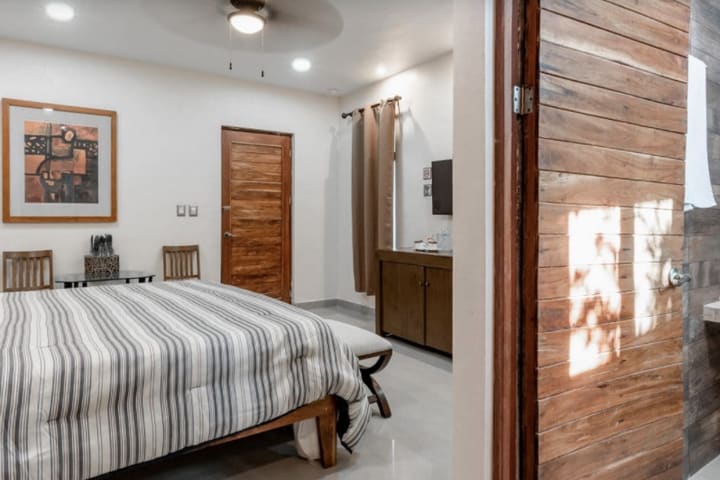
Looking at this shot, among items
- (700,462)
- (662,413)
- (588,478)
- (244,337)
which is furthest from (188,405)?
(700,462)

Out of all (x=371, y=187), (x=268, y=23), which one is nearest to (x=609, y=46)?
(x=268, y=23)

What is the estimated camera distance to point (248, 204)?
5.39 metres

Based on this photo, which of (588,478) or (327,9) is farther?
(327,9)

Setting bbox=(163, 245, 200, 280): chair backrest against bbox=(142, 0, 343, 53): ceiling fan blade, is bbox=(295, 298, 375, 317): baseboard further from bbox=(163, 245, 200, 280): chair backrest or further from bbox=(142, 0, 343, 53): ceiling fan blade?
bbox=(142, 0, 343, 53): ceiling fan blade

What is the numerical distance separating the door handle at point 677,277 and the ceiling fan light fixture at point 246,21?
3.13 m

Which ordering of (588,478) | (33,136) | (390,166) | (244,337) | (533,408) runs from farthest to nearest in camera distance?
(390,166)
(33,136)
(244,337)
(588,478)
(533,408)

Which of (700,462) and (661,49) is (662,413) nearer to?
(700,462)

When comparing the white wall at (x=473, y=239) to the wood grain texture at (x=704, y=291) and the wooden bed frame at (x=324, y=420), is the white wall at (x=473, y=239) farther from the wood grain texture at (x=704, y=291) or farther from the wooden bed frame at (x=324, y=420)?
the wood grain texture at (x=704, y=291)

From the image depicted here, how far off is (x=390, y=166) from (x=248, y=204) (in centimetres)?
173

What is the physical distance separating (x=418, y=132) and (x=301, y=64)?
1374 millimetres

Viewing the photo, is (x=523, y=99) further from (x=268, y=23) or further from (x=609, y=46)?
(x=268, y=23)

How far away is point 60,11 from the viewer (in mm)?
Answer: 3533

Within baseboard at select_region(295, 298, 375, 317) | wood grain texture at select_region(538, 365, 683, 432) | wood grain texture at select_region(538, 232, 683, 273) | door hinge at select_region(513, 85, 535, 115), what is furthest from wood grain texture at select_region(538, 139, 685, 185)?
baseboard at select_region(295, 298, 375, 317)

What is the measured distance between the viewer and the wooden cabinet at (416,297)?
3750 mm
